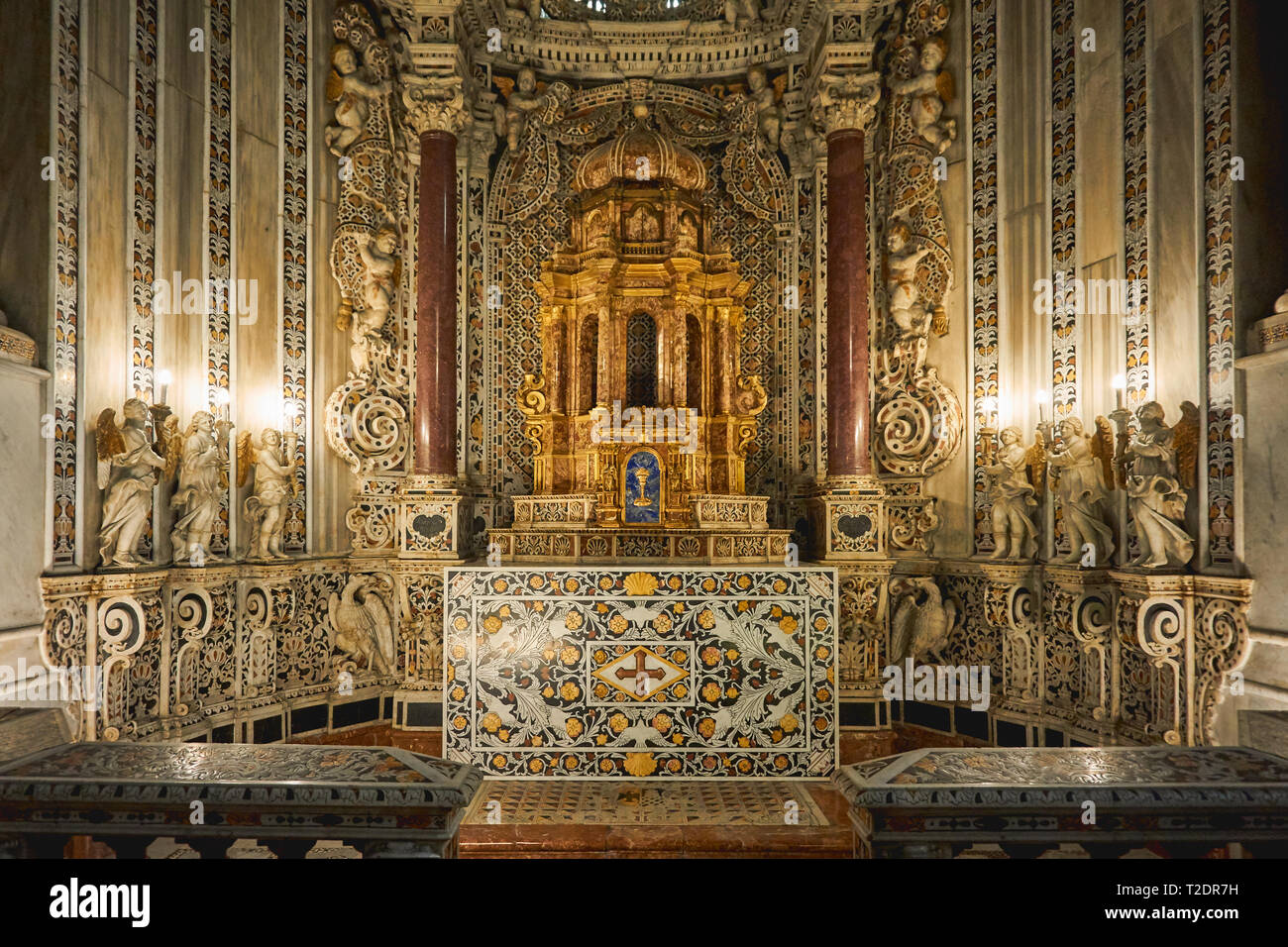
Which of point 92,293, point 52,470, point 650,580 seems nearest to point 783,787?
point 650,580

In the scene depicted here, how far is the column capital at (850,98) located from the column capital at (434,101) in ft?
11.2

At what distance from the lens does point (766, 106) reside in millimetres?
8227

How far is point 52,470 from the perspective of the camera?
15.7 ft

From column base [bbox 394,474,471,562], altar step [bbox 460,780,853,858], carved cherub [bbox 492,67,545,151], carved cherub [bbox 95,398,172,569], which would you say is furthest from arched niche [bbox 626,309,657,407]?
carved cherub [bbox 95,398,172,569]

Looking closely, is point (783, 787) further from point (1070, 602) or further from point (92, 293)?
point (92, 293)

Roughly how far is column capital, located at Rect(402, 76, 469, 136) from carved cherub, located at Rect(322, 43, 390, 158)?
43 cm

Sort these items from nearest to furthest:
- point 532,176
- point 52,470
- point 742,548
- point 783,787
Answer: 1. point 52,470
2. point 783,787
3. point 742,548
4. point 532,176

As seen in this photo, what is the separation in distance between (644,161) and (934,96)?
2812 millimetres

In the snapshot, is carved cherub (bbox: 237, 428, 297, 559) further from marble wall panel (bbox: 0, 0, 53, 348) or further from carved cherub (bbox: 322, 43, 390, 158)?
carved cherub (bbox: 322, 43, 390, 158)

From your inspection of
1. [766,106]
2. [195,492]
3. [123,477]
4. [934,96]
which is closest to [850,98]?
[934,96]

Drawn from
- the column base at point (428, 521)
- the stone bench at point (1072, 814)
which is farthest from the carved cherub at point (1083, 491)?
the column base at point (428, 521)

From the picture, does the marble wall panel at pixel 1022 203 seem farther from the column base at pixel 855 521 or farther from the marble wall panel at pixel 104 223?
the marble wall panel at pixel 104 223

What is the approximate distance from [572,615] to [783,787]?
2063mm

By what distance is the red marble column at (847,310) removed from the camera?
6996 millimetres
